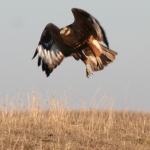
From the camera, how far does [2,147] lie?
15.6ft

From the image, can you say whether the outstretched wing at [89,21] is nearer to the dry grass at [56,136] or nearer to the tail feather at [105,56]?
the tail feather at [105,56]

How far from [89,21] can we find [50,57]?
99.0 inches

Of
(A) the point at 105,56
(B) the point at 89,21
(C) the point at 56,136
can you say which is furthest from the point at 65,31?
(C) the point at 56,136

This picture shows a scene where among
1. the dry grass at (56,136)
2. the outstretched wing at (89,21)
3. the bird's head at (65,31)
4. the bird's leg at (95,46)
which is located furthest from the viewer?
the bird's leg at (95,46)

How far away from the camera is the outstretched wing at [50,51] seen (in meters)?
8.42

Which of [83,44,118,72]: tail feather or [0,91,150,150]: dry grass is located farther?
[83,44,118,72]: tail feather

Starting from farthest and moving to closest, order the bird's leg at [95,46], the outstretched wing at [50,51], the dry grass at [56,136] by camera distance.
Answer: the outstretched wing at [50,51]
the bird's leg at [95,46]
the dry grass at [56,136]

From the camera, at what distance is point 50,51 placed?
28.3 feet

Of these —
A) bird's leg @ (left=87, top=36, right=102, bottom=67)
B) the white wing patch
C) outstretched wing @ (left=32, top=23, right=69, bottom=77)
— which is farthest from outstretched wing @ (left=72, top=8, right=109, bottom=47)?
the white wing patch

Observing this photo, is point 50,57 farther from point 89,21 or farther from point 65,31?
point 89,21

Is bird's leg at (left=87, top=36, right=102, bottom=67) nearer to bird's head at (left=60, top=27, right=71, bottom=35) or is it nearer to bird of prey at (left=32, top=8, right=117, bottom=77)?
bird of prey at (left=32, top=8, right=117, bottom=77)

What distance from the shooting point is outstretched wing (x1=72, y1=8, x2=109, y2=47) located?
6.13 meters

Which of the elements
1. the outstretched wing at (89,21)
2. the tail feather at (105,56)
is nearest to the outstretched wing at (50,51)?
the tail feather at (105,56)

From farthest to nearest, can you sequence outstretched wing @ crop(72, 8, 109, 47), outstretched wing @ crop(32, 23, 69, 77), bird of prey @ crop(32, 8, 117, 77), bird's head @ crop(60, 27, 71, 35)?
outstretched wing @ crop(32, 23, 69, 77), bird of prey @ crop(32, 8, 117, 77), bird's head @ crop(60, 27, 71, 35), outstretched wing @ crop(72, 8, 109, 47)
